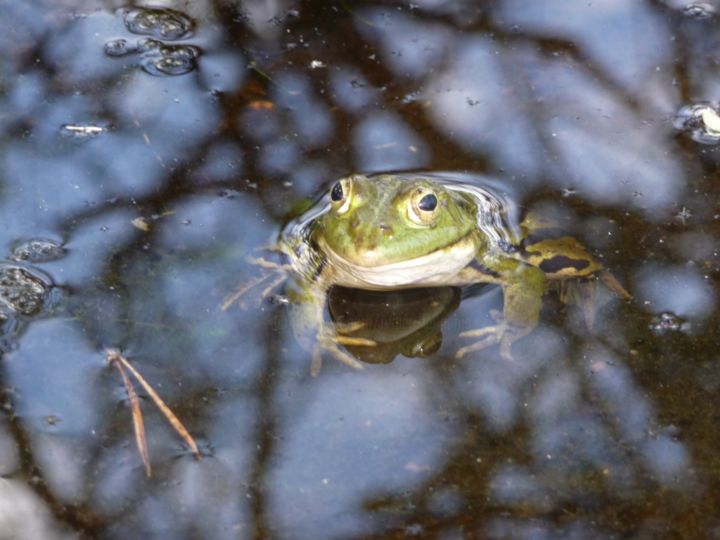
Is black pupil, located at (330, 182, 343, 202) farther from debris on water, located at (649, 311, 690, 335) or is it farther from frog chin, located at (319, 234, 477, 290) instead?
debris on water, located at (649, 311, 690, 335)

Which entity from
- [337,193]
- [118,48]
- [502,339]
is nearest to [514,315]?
[502,339]

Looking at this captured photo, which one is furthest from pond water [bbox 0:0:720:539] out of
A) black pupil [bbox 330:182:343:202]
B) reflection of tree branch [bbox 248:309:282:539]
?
black pupil [bbox 330:182:343:202]

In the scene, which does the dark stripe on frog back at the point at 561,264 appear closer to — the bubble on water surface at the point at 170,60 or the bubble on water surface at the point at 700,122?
the bubble on water surface at the point at 700,122

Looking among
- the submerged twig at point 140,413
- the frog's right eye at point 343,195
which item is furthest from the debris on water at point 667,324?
the submerged twig at point 140,413

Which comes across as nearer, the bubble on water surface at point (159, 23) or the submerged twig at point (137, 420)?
the submerged twig at point (137, 420)

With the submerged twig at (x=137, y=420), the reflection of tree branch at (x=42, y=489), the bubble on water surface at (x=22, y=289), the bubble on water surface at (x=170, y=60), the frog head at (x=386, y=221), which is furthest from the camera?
the bubble on water surface at (x=170, y=60)

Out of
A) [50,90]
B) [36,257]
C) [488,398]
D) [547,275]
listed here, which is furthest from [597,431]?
[50,90]
